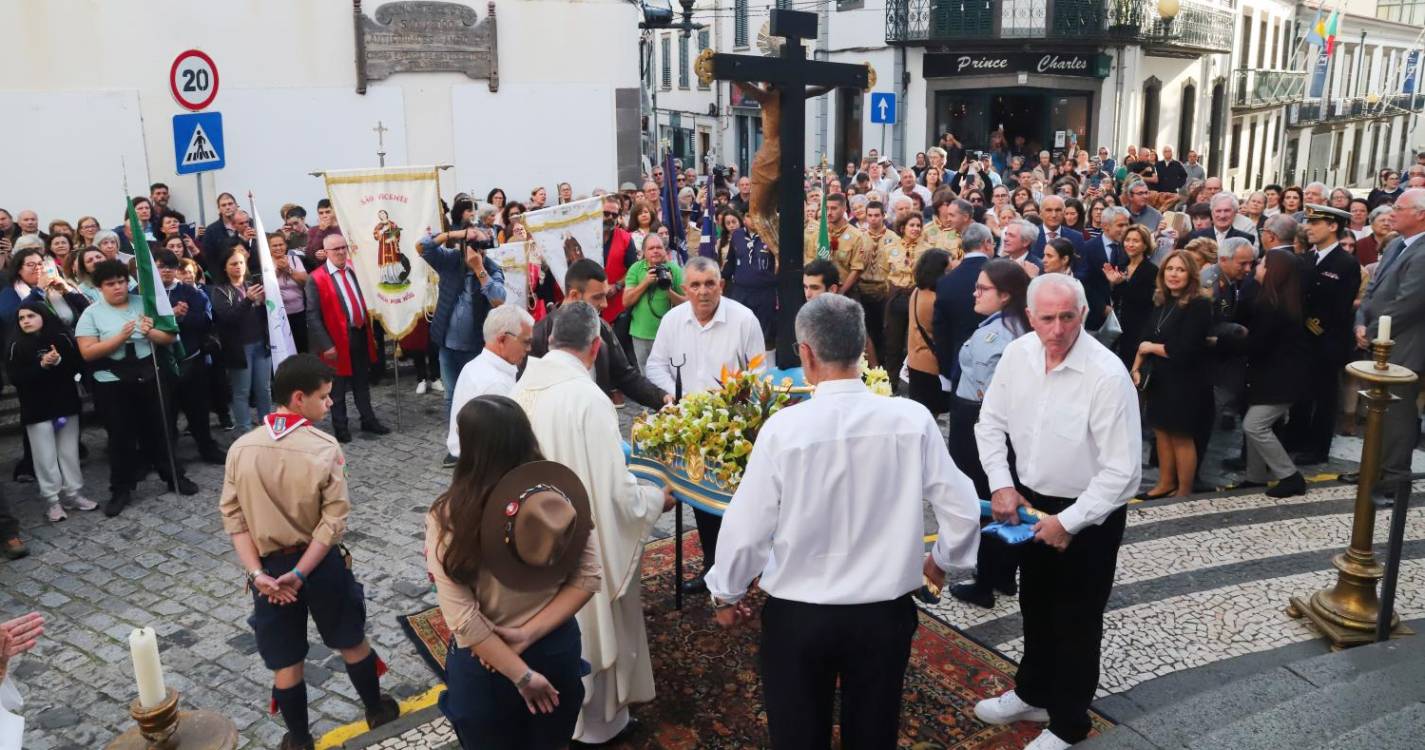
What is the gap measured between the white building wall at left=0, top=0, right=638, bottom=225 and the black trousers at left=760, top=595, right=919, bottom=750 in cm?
1264

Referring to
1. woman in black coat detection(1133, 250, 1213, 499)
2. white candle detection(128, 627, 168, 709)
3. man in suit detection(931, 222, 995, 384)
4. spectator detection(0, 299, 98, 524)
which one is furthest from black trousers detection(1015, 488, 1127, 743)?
Result: spectator detection(0, 299, 98, 524)

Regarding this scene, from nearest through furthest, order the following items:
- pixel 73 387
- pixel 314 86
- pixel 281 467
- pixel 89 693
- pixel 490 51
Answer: pixel 281 467
pixel 89 693
pixel 73 387
pixel 314 86
pixel 490 51

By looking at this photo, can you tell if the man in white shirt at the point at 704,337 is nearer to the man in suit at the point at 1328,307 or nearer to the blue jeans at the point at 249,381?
the man in suit at the point at 1328,307

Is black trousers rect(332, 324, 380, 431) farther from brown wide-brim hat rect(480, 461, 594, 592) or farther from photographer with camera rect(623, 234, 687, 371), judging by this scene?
brown wide-brim hat rect(480, 461, 594, 592)

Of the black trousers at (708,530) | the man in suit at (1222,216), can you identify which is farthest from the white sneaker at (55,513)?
the man in suit at (1222,216)

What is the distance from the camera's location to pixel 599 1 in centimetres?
1573

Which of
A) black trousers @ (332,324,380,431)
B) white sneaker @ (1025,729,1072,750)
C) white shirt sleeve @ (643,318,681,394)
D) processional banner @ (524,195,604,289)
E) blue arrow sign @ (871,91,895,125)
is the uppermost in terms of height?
blue arrow sign @ (871,91,895,125)

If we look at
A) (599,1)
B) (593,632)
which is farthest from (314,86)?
(593,632)

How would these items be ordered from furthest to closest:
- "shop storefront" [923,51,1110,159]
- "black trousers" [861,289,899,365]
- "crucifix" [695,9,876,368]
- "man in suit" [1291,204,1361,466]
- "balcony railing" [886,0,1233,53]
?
"shop storefront" [923,51,1110,159], "balcony railing" [886,0,1233,53], "black trousers" [861,289,899,365], "man in suit" [1291,204,1361,466], "crucifix" [695,9,876,368]

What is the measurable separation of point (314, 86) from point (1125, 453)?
12.9 metres

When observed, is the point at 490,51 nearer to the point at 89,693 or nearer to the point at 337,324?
the point at 337,324

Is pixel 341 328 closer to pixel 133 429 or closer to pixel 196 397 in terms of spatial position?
pixel 196 397

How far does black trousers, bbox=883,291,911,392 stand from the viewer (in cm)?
996

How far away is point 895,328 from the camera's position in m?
10.1
